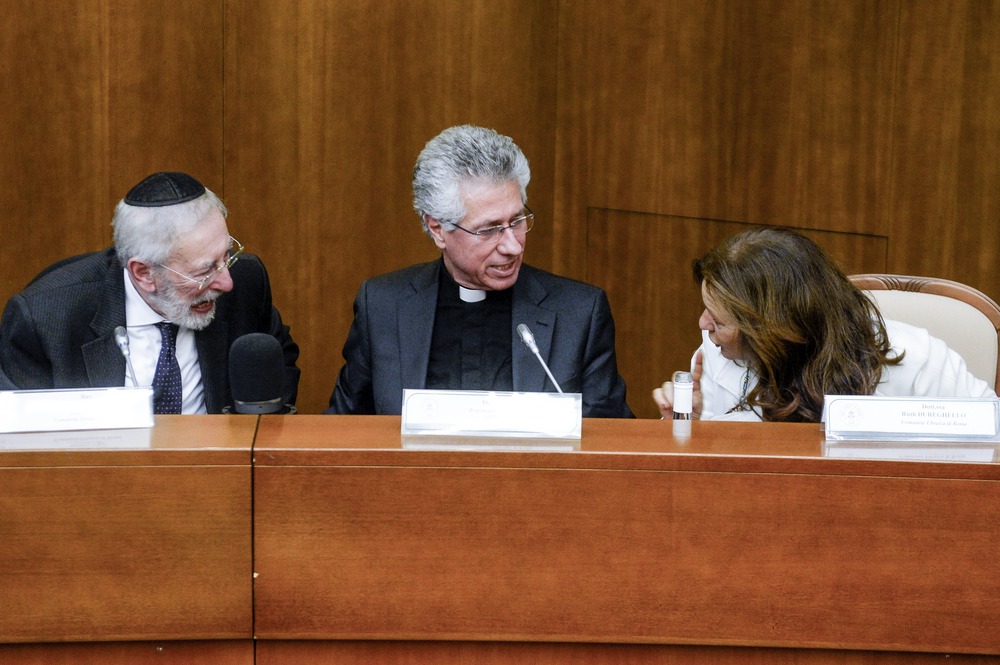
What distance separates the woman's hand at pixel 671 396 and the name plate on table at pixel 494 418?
579 mm

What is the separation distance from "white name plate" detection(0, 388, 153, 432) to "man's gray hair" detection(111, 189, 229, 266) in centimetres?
81

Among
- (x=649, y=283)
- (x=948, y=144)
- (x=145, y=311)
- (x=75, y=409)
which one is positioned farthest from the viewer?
(x=649, y=283)

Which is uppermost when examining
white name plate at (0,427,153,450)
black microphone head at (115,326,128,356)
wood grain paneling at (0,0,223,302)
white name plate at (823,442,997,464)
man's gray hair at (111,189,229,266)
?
wood grain paneling at (0,0,223,302)

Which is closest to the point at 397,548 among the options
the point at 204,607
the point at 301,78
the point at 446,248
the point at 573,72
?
the point at 204,607

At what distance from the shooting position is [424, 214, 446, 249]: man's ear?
245 centimetres

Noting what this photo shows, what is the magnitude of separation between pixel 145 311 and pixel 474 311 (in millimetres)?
775

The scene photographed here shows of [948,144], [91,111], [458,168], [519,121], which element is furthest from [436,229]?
[948,144]

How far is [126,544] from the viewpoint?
4.73 feet

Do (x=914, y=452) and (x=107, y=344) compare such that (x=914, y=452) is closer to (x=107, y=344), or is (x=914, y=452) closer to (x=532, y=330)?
(x=532, y=330)

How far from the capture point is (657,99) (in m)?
3.99

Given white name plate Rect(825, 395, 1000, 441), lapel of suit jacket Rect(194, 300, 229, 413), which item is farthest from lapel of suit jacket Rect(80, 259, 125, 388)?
white name plate Rect(825, 395, 1000, 441)

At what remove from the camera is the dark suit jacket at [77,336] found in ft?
7.66

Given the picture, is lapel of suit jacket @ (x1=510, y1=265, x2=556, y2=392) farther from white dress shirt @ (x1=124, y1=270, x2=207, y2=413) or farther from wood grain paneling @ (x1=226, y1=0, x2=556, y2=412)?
wood grain paneling @ (x1=226, y1=0, x2=556, y2=412)

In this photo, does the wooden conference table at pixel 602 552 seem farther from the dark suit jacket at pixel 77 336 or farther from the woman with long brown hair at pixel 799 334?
the dark suit jacket at pixel 77 336
